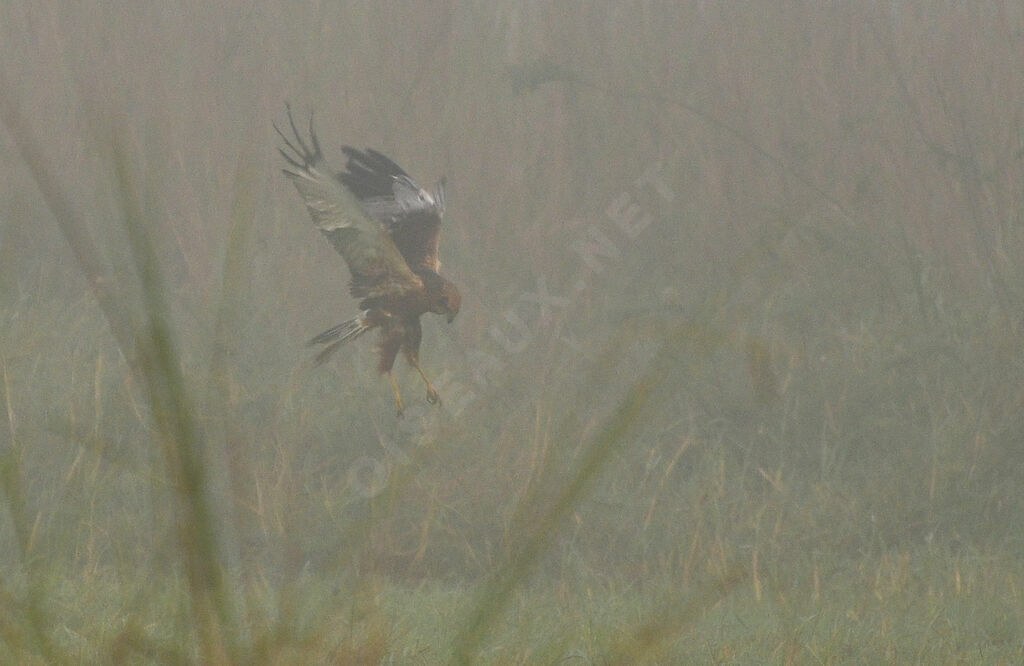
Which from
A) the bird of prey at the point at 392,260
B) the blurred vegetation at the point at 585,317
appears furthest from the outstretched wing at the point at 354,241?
the blurred vegetation at the point at 585,317

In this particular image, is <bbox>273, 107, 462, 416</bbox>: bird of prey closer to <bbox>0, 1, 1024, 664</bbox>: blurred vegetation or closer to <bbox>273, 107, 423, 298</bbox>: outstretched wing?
<bbox>273, 107, 423, 298</bbox>: outstretched wing

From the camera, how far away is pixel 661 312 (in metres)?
4.51

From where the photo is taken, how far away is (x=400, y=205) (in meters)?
2.73

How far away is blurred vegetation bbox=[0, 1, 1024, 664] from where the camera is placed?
293cm

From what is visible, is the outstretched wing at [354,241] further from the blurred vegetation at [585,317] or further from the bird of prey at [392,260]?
the blurred vegetation at [585,317]

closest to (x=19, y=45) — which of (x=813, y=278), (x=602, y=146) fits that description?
(x=602, y=146)

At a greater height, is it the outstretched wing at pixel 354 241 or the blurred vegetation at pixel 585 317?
the outstretched wing at pixel 354 241

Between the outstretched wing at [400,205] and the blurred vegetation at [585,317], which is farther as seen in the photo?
the blurred vegetation at [585,317]

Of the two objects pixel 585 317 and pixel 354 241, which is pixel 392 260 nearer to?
pixel 354 241

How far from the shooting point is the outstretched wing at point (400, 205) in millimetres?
2732

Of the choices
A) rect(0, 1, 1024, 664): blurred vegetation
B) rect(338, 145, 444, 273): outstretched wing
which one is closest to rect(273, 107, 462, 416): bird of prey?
rect(338, 145, 444, 273): outstretched wing

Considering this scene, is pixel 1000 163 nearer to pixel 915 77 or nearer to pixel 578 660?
pixel 915 77

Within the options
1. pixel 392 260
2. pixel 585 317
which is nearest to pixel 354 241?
pixel 392 260

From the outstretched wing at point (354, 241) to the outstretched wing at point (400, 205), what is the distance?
0.16 ft
